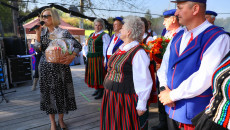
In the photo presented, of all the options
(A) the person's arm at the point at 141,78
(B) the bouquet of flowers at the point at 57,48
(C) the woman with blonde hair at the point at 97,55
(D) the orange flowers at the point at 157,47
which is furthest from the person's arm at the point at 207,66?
(C) the woman with blonde hair at the point at 97,55

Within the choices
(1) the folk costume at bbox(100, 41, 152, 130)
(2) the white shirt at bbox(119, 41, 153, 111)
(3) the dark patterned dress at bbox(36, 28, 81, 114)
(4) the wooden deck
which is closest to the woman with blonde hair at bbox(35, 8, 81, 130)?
(3) the dark patterned dress at bbox(36, 28, 81, 114)

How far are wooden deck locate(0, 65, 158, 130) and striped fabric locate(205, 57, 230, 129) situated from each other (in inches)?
79.2

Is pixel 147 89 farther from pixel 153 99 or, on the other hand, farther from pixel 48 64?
pixel 48 64

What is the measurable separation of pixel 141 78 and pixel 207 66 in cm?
66

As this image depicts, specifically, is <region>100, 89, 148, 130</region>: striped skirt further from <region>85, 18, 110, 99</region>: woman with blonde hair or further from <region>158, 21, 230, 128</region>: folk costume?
<region>85, 18, 110, 99</region>: woman with blonde hair

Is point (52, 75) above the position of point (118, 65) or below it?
below

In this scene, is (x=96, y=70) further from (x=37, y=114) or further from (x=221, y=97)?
(x=221, y=97)

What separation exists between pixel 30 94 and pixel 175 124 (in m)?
4.22

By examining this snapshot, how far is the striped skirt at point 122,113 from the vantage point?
176cm

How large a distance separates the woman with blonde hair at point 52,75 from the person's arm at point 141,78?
1094 millimetres

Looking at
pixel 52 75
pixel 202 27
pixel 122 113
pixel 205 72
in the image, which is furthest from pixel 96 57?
pixel 205 72

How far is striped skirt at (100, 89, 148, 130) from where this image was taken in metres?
1.76

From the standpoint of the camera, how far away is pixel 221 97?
3.03 feet

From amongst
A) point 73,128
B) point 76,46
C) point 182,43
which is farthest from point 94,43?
point 182,43
